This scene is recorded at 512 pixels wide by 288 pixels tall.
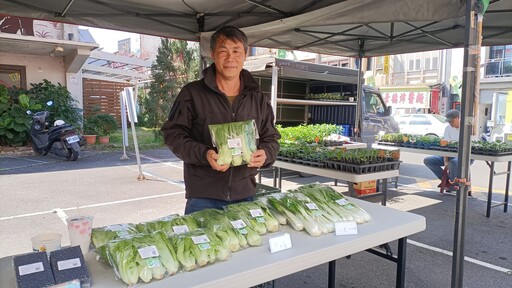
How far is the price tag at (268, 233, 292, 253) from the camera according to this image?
5.54 ft

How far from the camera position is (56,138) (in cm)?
962

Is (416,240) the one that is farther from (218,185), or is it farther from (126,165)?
(126,165)

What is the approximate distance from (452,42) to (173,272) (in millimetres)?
6129

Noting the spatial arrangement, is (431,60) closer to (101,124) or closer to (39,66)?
(101,124)

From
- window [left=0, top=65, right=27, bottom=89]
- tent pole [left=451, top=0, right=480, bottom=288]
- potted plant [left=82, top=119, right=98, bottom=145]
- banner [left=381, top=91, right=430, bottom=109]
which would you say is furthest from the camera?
banner [left=381, top=91, right=430, bottom=109]

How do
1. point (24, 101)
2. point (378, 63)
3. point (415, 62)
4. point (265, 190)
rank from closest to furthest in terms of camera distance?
point (265, 190) → point (24, 101) → point (415, 62) → point (378, 63)

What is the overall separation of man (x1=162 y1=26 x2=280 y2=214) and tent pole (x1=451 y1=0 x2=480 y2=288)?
5.43 feet

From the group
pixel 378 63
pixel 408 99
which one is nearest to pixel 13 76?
pixel 408 99

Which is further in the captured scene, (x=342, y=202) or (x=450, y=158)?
(x=450, y=158)

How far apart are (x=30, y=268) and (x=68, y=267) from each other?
0.12 meters

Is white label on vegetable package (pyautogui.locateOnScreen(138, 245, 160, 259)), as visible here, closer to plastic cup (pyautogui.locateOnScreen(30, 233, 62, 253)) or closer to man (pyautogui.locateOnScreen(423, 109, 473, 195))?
plastic cup (pyautogui.locateOnScreen(30, 233, 62, 253))

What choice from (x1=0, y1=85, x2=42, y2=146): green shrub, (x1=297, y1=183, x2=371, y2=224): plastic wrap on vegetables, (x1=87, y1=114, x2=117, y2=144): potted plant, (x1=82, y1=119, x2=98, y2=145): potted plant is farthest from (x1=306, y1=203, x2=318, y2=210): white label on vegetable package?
(x1=87, y1=114, x2=117, y2=144): potted plant

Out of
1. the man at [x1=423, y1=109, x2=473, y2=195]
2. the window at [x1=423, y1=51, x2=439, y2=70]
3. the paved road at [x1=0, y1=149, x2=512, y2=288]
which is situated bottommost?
the paved road at [x1=0, y1=149, x2=512, y2=288]

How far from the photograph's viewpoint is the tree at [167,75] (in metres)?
13.8
